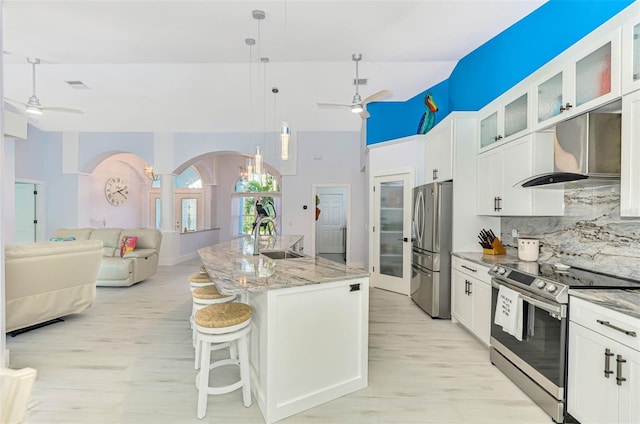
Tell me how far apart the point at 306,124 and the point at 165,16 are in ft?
12.6

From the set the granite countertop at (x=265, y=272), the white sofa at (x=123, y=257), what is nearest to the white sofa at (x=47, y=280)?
the white sofa at (x=123, y=257)

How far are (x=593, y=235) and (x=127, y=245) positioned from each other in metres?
6.70

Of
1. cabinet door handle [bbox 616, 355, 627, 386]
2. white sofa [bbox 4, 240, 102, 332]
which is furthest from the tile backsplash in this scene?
white sofa [bbox 4, 240, 102, 332]

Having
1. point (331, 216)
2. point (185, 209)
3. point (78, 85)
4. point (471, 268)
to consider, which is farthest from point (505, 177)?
point (185, 209)

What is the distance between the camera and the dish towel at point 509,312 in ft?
7.48

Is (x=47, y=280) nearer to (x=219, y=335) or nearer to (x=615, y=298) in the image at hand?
(x=219, y=335)

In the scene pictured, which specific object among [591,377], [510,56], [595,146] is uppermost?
[510,56]

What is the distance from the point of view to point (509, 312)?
7.69ft

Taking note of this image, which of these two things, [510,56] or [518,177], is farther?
[510,56]

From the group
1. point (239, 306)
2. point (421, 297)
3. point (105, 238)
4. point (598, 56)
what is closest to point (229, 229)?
point (105, 238)

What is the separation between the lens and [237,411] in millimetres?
2066

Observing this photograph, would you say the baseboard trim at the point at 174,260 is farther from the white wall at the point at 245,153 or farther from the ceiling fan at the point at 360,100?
the ceiling fan at the point at 360,100

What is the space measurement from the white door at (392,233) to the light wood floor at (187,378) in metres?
1.20

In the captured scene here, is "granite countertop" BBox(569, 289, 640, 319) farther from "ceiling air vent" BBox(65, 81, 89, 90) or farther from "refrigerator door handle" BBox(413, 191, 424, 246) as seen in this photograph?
"ceiling air vent" BBox(65, 81, 89, 90)
